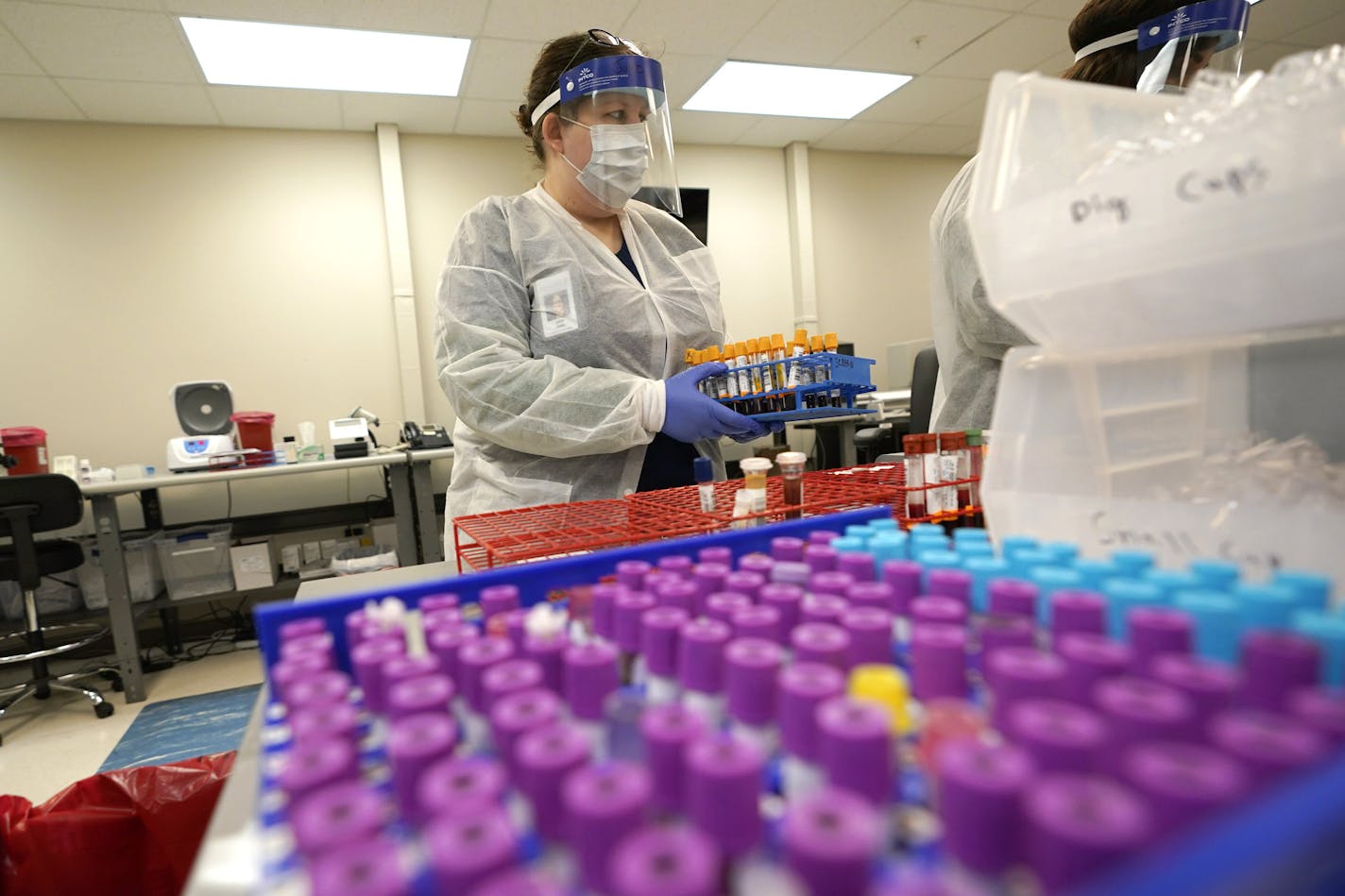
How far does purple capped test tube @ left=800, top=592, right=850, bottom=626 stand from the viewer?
400mm

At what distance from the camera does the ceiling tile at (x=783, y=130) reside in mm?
4020

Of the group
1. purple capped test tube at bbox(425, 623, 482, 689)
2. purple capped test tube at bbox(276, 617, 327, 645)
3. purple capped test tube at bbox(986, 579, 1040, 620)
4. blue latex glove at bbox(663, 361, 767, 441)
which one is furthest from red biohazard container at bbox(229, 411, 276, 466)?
purple capped test tube at bbox(986, 579, 1040, 620)

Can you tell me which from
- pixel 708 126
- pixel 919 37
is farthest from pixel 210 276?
pixel 919 37

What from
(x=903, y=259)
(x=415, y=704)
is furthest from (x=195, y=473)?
(x=903, y=259)

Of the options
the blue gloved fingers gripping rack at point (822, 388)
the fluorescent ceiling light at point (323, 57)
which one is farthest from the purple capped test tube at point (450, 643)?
the fluorescent ceiling light at point (323, 57)

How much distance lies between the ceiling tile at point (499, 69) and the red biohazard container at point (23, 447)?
2382 mm

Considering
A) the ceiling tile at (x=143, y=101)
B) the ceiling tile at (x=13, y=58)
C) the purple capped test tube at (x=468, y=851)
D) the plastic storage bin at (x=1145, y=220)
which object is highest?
the ceiling tile at (x=143, y=101)

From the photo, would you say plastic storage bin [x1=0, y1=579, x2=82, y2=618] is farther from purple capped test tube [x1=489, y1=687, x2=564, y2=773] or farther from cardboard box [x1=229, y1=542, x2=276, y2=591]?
purple capped test tube [x1=489, y1=687, x2=564, y2=773]

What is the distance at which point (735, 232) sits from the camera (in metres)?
4.38

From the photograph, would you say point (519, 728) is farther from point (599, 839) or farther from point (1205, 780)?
point (1205, 780)

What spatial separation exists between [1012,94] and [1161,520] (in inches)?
14.5

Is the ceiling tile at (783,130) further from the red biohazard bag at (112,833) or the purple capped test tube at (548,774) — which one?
the purple capped test tube at (548,774)

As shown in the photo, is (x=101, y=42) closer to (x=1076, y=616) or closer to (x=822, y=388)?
(x=822, y=388)

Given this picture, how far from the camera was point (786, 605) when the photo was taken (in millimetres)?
430
